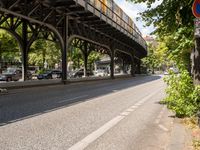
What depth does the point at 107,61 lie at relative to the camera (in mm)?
112750

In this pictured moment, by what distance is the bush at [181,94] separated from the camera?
393 inches

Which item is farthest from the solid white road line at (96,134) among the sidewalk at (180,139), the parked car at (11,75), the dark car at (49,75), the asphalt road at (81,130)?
the dark car at (49,75)

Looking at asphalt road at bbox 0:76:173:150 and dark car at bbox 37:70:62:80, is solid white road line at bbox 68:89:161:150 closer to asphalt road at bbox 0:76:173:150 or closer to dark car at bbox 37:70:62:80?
asphalt road at bbox 0:76:173:150

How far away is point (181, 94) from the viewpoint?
35.7 feet

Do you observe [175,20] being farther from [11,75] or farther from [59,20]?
[11,75]

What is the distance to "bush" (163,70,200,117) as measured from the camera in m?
9.97

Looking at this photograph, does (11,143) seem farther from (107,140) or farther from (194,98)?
(194,98)

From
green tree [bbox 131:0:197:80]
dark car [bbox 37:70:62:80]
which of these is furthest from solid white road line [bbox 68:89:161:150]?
dark car [bbox 37:70:62:80]

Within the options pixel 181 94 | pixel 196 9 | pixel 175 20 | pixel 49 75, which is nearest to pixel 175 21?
pixel 175 20

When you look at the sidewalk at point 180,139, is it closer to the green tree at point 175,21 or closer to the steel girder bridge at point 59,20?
the green tree at point 175,21

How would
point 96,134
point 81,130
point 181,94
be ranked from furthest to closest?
1. point 181,94
2. point 81,130
3. point 96,134

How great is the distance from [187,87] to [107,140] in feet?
13.2

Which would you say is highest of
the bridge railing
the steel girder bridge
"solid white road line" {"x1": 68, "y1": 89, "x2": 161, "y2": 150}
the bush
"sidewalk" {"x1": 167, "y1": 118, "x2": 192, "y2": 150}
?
the bridge railing

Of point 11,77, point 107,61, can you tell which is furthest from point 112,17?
point 107,61
